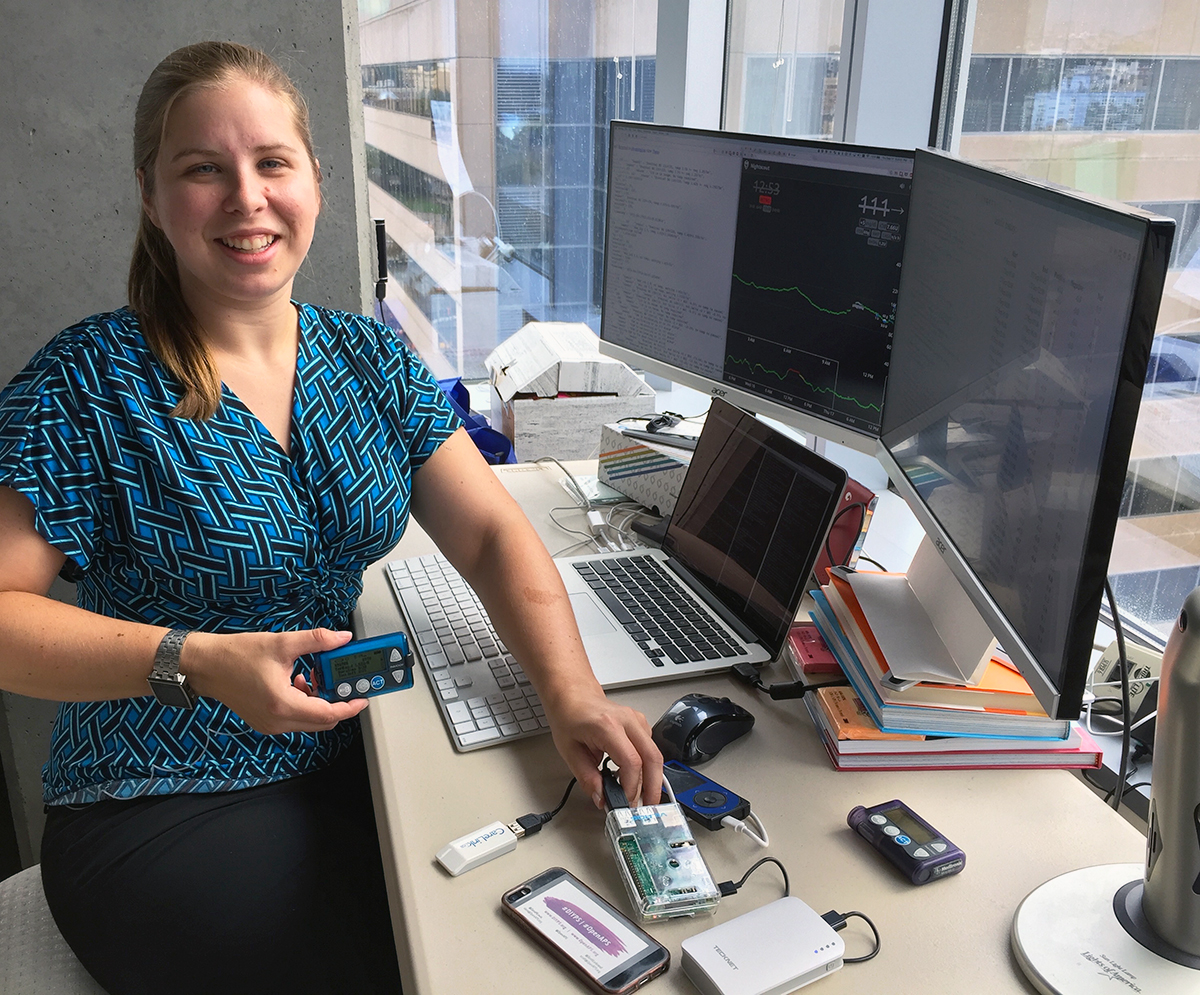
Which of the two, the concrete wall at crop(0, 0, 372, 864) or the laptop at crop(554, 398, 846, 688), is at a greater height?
the concrete wall at crop(0, 0, 372, 864)

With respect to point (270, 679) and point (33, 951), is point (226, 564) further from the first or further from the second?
point (33, 951)

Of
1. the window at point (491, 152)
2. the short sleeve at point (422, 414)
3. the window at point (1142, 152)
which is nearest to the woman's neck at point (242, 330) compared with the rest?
the short sleeve at point (422, 414)

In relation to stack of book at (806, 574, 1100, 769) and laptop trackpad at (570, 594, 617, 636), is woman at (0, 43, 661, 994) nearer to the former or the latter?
laptop trackpad at (570, 594, 617, 636)

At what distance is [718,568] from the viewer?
1.30m

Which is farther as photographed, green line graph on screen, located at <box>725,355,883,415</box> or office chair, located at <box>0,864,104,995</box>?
green line graph on screen, located at <box>725,355,883,415</box>

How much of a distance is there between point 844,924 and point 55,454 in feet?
2.95

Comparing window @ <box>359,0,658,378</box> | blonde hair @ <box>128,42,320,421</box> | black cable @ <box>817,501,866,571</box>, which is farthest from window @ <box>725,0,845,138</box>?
blonde hair @ <box>128,42,320,421</box>

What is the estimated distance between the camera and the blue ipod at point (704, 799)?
90 cm

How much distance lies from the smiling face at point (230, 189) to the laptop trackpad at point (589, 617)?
0.53 metres

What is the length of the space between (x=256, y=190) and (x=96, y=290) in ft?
2.08

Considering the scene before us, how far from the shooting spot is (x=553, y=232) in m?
2.72

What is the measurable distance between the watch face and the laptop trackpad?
1.43ft

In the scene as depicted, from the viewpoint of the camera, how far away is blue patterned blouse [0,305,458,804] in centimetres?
110

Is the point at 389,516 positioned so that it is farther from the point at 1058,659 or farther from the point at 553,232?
the point at 553,232
